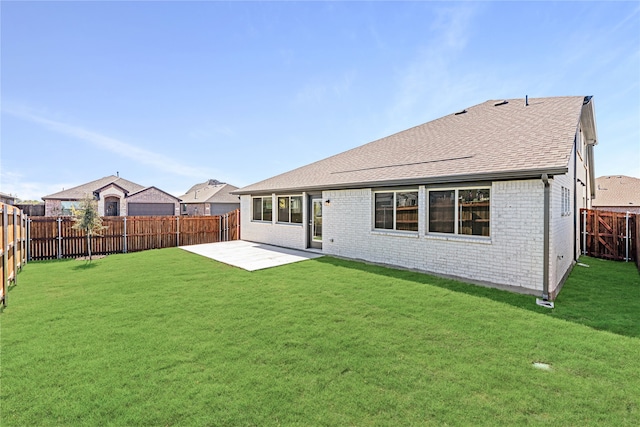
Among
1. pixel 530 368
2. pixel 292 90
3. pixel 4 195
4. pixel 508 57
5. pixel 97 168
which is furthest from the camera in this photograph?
pixel 97 168

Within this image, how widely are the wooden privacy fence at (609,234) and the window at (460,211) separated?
777 centimetres

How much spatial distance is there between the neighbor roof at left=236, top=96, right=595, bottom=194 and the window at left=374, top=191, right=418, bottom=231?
57 cm

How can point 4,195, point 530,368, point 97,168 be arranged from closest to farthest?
point 530,368
point 4,195
point 97,168

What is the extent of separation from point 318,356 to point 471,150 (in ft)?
25.8

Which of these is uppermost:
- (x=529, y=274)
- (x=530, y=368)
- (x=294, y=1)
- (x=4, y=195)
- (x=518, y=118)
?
(x=294, y=1)

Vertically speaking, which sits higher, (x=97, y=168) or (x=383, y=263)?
(x=97, y=168)

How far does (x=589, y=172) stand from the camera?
15211 mm

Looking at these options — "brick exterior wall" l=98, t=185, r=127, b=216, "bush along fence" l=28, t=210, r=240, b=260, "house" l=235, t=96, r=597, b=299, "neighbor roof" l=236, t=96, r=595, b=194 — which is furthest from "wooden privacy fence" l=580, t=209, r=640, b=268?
"brick exterior wall" l=98, t=185, r=127, b=216

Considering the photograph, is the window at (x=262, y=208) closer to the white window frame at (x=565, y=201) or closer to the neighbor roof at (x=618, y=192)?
the white window frame at (x=565, y=201)

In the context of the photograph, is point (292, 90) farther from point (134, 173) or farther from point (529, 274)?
point (134, 173)

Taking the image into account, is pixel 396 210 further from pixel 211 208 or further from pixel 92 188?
pixel 92 188

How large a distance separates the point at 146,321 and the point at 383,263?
6.95 metres

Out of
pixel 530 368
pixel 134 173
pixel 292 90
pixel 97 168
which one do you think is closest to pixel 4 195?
pixel 97 168

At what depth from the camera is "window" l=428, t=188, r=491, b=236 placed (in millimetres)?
7168
